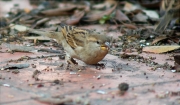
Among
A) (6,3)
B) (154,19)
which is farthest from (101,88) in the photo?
(6,3)

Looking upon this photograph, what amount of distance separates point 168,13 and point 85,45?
2487 mm

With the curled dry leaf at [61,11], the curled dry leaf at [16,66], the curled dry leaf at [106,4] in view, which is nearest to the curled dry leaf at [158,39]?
the curled dry leaf at [16,66]

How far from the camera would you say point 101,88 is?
342 centimetres

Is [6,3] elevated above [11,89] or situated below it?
above

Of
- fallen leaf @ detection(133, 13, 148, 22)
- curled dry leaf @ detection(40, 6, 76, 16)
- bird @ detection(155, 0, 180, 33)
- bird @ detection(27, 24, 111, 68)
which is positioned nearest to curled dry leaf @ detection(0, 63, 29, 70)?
bird @ detection(27, 24, 111, 68)

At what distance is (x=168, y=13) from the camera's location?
6340 mm

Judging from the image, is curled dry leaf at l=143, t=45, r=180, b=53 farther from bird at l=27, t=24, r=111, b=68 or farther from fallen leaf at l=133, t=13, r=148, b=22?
fallen leaf at l=133, t=13, r=148, b=22

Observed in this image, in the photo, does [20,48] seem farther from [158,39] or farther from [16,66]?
[158,39]

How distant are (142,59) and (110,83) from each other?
1.06 m

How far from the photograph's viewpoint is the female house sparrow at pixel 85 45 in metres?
4.04

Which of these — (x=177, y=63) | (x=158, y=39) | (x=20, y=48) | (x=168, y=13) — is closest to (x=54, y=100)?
(x=177, y=63)

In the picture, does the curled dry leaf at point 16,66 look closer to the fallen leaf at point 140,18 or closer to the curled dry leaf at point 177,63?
the curled dry leaf at point 177,63

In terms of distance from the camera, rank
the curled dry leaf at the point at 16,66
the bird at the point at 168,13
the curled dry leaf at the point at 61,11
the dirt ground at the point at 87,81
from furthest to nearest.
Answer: the curled dry leaf at the point at 61,11 → the bird at the point at 168,13 → the curled dry leaf at the point at 16,66 → the dirt ground at the point at 87,81

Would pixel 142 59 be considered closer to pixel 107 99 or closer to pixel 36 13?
pixel 107 99
